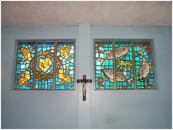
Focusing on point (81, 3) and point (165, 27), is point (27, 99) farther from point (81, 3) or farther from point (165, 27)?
point (165, 27)

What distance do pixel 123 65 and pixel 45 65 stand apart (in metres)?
2.45

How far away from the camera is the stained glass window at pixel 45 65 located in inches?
179

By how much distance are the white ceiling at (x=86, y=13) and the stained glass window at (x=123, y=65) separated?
70 cm

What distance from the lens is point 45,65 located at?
470cm

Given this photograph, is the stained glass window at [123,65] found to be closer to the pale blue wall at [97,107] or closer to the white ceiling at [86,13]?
the pale blue wall at [97,107]

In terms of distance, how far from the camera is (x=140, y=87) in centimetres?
452

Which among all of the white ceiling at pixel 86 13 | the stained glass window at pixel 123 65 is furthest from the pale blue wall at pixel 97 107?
the white ceiling at pixel 86 13

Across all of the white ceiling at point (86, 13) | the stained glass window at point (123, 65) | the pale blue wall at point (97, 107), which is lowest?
the pale blue wall at point (97, 107)

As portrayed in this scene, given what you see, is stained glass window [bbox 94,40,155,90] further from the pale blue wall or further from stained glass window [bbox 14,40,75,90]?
stained glass window [bbox 14,40,75,90]

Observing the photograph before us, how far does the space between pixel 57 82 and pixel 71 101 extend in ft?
2.43

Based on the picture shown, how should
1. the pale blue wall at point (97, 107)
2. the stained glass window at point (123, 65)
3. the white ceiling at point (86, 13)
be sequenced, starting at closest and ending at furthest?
1. the white ceiling at point (86, 13)
2. the pale blue wall at point (97, 107)
3. the stained glass window at point (123, 65)

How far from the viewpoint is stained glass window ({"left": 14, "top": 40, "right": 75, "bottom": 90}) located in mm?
4547

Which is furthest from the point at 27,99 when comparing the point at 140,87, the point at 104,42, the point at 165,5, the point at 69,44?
the point at 165,5

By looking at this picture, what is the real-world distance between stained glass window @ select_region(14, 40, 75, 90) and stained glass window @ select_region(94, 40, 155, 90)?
877 mm
